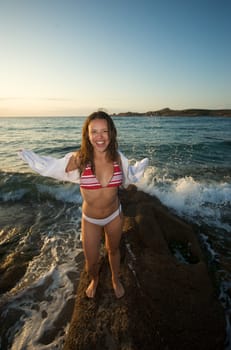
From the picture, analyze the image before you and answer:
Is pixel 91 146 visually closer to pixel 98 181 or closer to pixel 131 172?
pixel 98 181

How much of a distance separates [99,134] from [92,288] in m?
2.13

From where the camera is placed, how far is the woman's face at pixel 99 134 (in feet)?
8.31

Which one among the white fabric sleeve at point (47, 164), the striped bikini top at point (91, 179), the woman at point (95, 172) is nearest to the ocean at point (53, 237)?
the woman at point (95, 172)

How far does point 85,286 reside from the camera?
10.0ft

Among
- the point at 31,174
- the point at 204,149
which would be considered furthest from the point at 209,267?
the point at 204,149

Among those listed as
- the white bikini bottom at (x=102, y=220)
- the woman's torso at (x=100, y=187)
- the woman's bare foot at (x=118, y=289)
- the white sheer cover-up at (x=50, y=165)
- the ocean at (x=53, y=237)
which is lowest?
the ocean at (x=53, y=237)

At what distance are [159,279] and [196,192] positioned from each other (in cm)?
542

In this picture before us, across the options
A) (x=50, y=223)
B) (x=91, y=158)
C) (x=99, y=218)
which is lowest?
(x=50, y=223)

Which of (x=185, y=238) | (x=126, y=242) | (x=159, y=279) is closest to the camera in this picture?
(x=159, y=279)

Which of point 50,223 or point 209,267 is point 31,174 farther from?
point 209,267

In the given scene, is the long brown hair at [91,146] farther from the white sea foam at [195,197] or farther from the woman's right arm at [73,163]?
the white sea foam at [195,197]

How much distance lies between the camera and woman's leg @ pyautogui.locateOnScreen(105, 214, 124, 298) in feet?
9.21

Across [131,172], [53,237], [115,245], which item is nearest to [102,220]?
[115,245]

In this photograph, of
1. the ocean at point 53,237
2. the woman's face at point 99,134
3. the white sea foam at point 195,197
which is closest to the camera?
the woman's face at point 99,134
